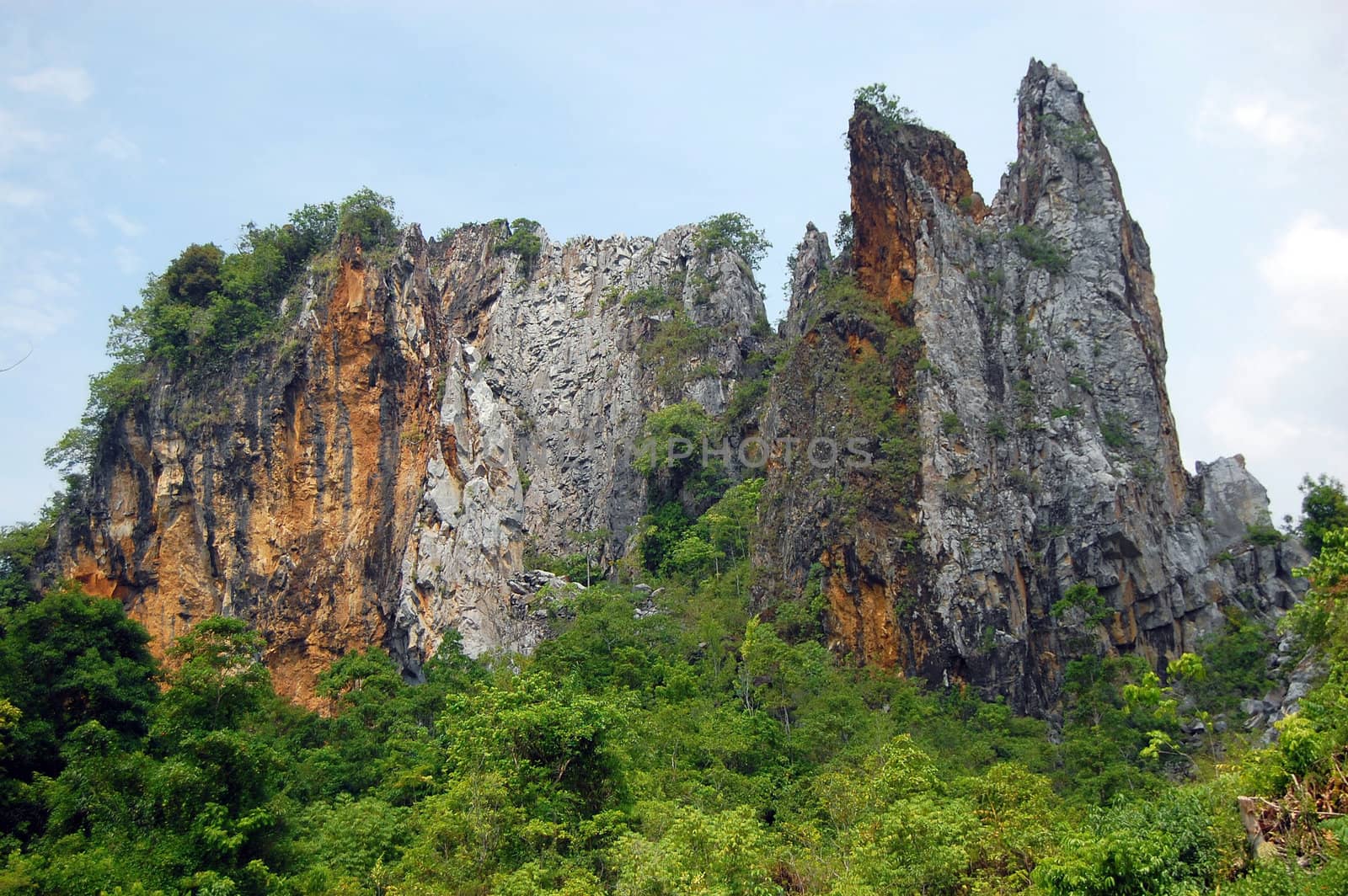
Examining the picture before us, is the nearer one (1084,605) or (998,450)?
(1084,605)

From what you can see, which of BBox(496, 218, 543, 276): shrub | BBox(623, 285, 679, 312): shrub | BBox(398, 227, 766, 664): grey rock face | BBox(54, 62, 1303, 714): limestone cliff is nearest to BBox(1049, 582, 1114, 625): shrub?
BBox(54, 62, 1303, 714): limestone cliff

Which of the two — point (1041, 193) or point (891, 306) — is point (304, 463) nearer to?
point (891, 306)

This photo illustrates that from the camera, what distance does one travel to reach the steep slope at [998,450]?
96.1 feet

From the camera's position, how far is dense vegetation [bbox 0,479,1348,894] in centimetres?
1269

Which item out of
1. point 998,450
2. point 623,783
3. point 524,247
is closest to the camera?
point 623,783

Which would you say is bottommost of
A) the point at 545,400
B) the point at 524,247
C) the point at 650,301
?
the point at 545,400

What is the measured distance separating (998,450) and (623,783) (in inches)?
747

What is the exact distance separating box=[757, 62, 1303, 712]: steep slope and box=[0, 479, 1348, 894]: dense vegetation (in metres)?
2.83

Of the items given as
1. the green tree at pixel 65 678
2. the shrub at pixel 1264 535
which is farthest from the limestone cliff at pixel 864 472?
the green tree at pixel 65 678

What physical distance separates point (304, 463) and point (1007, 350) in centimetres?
2280

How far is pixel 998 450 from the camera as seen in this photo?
106ft

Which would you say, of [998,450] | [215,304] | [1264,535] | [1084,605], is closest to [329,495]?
[215,304]

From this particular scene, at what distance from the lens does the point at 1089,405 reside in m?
33.9

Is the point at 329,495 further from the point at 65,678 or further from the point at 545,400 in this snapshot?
the point at 65,678
